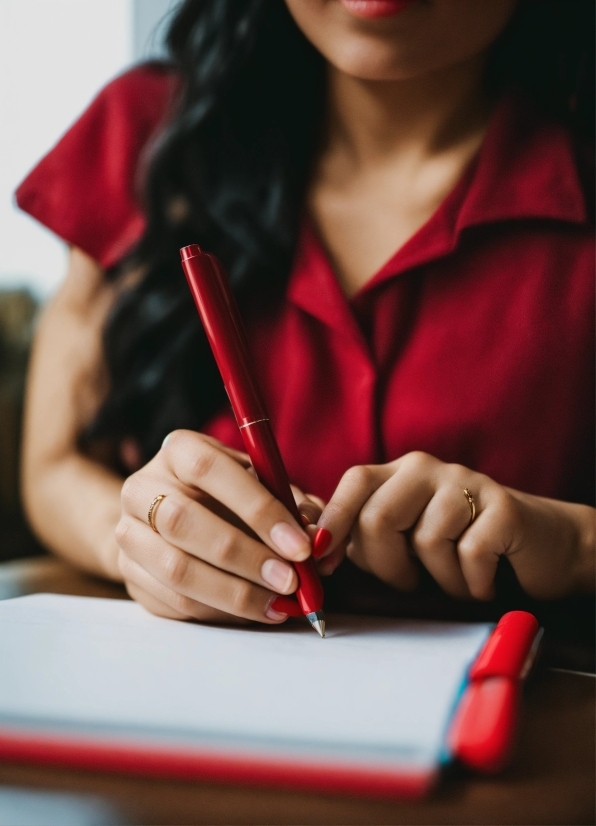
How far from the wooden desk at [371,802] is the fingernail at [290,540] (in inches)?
4.5

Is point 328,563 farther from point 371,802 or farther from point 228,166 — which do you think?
point 228,166

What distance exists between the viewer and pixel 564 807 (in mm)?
225

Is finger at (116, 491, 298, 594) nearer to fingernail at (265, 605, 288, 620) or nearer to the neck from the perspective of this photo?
fingernail at (265, 605, 288, 620)

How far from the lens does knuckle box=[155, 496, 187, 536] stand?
0.36 meters

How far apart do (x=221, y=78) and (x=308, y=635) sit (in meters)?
0.50

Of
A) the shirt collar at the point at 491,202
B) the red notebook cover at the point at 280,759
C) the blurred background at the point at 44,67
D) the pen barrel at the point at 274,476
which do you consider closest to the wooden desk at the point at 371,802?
the red notebook cover at the point at 280,759

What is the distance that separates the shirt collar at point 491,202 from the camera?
554 millimetres

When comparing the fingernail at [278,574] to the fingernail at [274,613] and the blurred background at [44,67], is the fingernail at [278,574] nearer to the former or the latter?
the fingernail at [274,613]

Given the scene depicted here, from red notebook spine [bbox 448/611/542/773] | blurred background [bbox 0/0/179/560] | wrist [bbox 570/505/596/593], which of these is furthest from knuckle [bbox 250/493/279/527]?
blurred background [bbox 0/0/179/560]

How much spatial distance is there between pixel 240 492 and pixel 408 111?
1.32 feet

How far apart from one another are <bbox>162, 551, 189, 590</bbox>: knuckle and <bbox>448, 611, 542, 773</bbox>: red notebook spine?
14 centimetres

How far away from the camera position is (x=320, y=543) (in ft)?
1.13

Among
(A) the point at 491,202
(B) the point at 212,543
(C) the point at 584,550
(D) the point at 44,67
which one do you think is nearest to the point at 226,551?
(B) the point at 212,543

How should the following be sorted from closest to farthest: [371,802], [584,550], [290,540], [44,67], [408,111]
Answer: [371,802] < [290,540] < [584,550] < [408,111] < [44,67]
